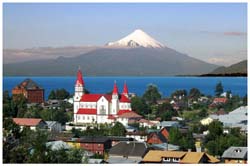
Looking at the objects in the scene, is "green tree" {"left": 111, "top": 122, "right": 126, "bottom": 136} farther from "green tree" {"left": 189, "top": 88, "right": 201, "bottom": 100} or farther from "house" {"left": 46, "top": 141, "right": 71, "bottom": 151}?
"green tree" {"left": 189, "top": 88, "right": 201, "bottom": 100}

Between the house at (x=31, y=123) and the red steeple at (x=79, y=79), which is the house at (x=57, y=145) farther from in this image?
the red steeple at (x=79, y=79)

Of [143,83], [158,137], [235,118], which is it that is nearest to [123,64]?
[143,83]

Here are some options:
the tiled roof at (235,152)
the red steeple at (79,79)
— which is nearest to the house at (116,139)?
the red steeple at (79,79)

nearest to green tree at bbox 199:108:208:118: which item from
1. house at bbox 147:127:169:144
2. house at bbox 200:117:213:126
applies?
house at bbox 200:117:213:126

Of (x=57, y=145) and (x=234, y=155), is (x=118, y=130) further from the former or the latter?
(x=234, y=155)

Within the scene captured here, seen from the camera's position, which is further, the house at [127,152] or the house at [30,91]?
the house at [30,91]
